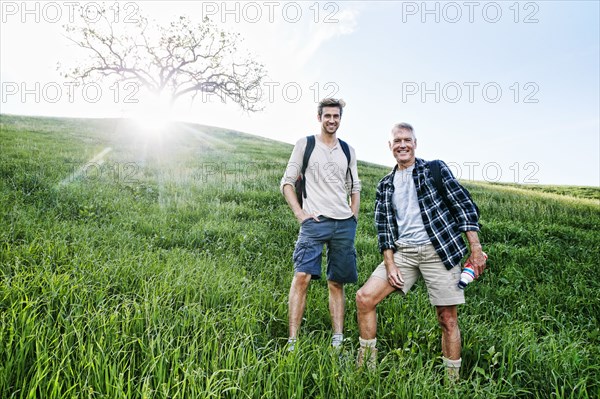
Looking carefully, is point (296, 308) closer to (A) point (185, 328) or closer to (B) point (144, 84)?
(A) point (185, 328)

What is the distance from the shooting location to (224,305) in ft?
13.9

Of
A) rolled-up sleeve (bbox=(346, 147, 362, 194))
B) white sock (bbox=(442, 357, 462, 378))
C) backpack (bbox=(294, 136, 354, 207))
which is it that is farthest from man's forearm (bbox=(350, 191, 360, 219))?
white sock (bbox=(442, 357, 462, 378))

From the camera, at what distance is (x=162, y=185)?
10594 mm

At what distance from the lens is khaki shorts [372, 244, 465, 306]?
3402 millimetres

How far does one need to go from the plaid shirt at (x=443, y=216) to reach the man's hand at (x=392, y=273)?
0.10 meters

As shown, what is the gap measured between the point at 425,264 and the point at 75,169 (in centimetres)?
1101

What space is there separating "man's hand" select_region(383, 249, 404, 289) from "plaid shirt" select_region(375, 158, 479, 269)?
0.33ft

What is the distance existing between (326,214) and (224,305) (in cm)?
165

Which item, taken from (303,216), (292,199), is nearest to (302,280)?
(303,216)

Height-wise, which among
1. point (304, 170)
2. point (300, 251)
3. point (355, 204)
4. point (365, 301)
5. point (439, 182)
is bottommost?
point (365, 301)

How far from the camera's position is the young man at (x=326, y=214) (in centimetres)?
404

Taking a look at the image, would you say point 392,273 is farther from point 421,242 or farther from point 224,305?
point 224,305

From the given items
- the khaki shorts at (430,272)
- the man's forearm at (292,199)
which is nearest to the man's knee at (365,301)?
the khaki shorts at (430,272)

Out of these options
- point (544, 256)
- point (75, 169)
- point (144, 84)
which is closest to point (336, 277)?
point (544, 256)
